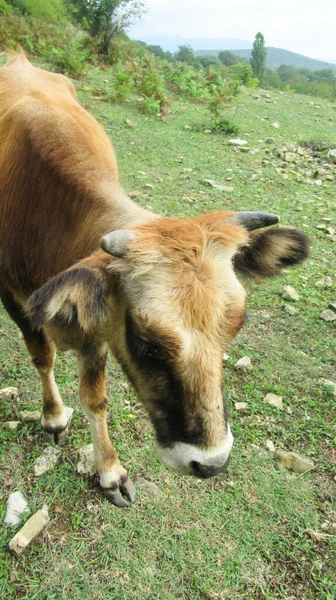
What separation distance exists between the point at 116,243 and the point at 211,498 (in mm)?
2058

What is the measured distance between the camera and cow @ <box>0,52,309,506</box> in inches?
78.2

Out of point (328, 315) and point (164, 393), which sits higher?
point (164, 393)

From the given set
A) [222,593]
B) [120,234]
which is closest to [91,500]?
[222,593]

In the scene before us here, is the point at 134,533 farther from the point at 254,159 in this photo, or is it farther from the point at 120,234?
the point at 254,159

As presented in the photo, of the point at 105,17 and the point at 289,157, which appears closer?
the point at 289,157

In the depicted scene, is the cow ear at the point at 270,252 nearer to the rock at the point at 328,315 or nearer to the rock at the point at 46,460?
the rock at the point at 46,460

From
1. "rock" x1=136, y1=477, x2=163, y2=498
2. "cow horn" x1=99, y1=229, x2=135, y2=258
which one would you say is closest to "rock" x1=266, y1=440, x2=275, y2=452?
"rock" x1=136, y1=477, x2=163, y2=498

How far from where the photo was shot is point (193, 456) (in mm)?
2010

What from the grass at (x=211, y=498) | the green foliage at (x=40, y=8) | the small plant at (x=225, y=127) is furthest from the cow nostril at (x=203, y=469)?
the green foliage at (x=40, y=8)

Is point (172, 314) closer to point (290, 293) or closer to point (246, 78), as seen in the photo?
point (290, 293)

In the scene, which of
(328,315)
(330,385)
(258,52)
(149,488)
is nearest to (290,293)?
(328,315)

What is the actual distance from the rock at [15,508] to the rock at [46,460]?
0.21m

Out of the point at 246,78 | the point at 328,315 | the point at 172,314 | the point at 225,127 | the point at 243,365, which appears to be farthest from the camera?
the point at 246,78

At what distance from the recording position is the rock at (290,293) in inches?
206
